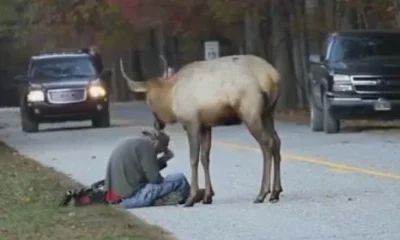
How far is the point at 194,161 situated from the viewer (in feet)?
49.2

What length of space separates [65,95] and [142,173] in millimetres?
18360

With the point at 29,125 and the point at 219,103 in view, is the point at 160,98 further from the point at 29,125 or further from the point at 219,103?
the point at 29,125

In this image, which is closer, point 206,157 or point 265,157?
point 265,157

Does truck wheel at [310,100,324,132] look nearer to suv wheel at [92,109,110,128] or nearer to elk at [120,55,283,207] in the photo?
suv wheel at [92,109,110,128]

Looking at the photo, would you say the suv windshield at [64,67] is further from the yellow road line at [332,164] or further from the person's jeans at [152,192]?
the person's jeans at [152,192]

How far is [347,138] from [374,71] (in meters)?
2.17

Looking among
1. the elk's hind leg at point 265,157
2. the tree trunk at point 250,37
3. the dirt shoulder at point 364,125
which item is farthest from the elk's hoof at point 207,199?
the tree trunk at point 250,37

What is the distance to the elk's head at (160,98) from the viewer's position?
15164 mm

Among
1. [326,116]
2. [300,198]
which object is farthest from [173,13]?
[300,198]

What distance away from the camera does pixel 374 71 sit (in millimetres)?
27188

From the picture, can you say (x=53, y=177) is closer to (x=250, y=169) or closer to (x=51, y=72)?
(x=250, y=169)

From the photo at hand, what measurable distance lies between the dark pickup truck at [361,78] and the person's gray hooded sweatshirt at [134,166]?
12.5m

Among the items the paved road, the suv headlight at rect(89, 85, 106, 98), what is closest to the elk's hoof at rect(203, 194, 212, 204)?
the paved road

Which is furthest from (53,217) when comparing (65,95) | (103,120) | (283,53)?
(283,53)
